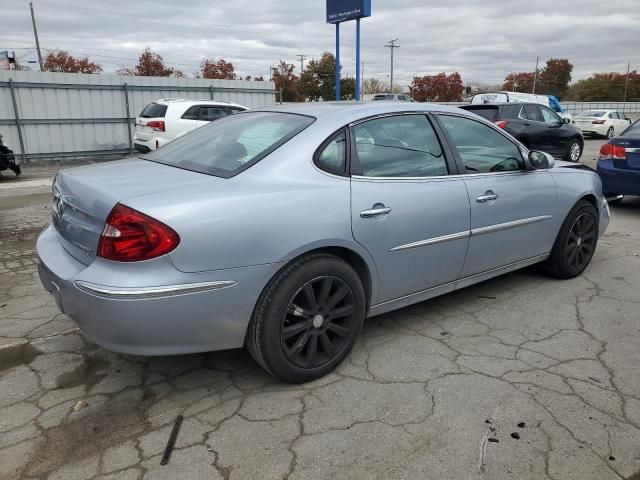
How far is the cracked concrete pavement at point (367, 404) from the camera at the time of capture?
7.46ft

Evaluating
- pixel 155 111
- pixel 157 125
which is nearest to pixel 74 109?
pixel 155 111

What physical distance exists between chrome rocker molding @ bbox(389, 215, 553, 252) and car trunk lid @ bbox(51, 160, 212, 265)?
1.27 m

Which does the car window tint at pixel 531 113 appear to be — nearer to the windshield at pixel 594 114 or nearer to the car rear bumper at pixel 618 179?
the car rear bumper at pixel 618 179

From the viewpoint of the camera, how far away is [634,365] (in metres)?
3.12

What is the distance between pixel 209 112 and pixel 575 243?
10662 mm

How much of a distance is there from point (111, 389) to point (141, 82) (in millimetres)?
14681

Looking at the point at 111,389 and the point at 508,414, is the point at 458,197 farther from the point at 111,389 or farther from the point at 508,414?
the point at 111,389

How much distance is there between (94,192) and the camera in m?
2.63

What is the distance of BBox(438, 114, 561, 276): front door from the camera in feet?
11.9

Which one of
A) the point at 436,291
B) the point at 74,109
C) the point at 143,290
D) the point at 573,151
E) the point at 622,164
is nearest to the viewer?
the point at 143,290

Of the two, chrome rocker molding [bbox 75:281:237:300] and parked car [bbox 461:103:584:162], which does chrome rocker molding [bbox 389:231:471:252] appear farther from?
parked car [bbox 461:103:584:162]

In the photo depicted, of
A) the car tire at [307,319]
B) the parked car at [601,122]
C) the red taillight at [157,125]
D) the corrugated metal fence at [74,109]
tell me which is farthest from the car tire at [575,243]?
the parked car at [601,122]

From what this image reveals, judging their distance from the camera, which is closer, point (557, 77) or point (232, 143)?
point (232, 143)

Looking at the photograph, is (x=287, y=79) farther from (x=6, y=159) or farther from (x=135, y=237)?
(x=135, y=237)
